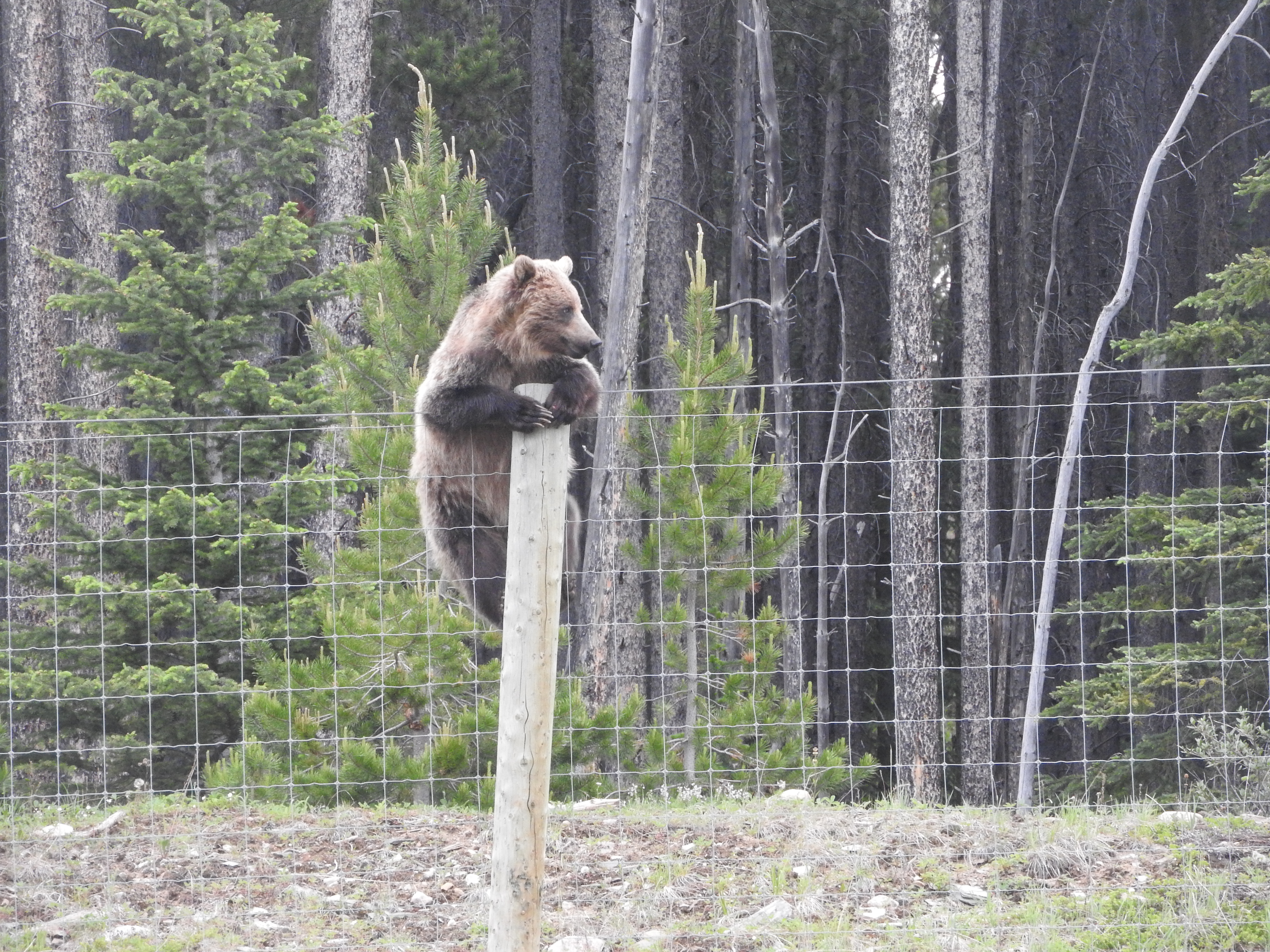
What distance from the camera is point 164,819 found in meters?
6.03

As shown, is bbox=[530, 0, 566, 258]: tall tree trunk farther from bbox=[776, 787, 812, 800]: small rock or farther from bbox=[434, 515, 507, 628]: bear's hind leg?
bbox=[434, 515, 507, 628]: bear's hind leg

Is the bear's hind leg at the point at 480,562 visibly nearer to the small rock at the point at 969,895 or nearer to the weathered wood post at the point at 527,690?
the weathered wood post at the point at 527,690

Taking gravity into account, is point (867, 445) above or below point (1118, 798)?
above

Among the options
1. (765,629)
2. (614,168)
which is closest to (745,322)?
(614,168)

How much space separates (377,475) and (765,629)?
9.67 feet

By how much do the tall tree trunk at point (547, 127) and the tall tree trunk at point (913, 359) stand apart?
5.64 meters

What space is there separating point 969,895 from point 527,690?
2.03 metres

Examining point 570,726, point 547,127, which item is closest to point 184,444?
point 570,726

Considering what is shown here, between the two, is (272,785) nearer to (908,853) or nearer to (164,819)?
(164,819)

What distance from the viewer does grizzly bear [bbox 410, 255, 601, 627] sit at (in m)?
5.12

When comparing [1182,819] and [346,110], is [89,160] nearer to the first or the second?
[346,110]

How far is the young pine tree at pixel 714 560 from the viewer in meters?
8.20

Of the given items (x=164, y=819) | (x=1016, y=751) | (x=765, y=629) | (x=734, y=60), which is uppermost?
(x=734, y=60)

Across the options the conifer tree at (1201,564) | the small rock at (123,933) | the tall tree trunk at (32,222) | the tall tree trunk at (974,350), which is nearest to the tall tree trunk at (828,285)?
the tall tree trunk at (974,350)
